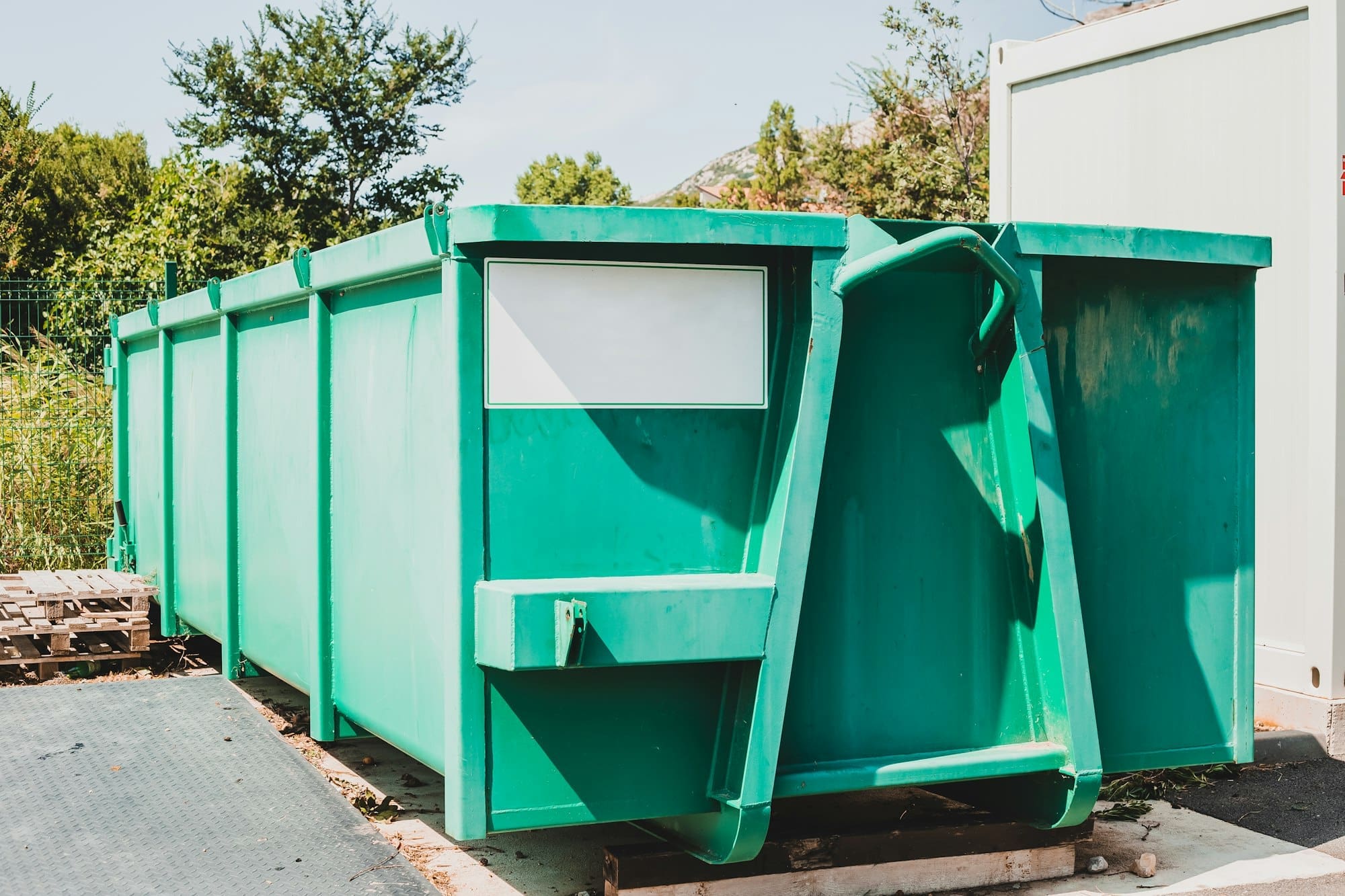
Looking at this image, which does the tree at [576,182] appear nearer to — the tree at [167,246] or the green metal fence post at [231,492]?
the tree at [167,246]

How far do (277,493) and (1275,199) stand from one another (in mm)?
4696

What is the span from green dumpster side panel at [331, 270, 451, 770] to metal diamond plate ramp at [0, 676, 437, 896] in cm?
38

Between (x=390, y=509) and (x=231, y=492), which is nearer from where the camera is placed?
(x=390, y=509)

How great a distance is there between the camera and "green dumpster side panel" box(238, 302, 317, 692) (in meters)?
4.75

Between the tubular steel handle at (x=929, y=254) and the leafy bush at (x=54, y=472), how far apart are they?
792 centimetres

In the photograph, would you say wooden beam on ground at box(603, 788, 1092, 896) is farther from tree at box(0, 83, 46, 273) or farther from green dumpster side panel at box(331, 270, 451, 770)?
tree at box(0, 83, 46, 273)

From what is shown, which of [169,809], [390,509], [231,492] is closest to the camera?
[390,509]

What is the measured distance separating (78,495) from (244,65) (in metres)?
21.5

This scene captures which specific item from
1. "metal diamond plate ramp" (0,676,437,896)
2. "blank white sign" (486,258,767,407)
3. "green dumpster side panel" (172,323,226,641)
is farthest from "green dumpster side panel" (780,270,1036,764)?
"green dumpster side panel" (172,323,226,641)

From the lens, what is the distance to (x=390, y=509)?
396 cm

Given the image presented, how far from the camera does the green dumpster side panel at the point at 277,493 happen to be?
187 inches

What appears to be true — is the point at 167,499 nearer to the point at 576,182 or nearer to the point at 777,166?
the point at 777,166

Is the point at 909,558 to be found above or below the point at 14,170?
below

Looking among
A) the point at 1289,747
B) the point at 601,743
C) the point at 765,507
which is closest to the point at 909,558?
the point at 765,507
